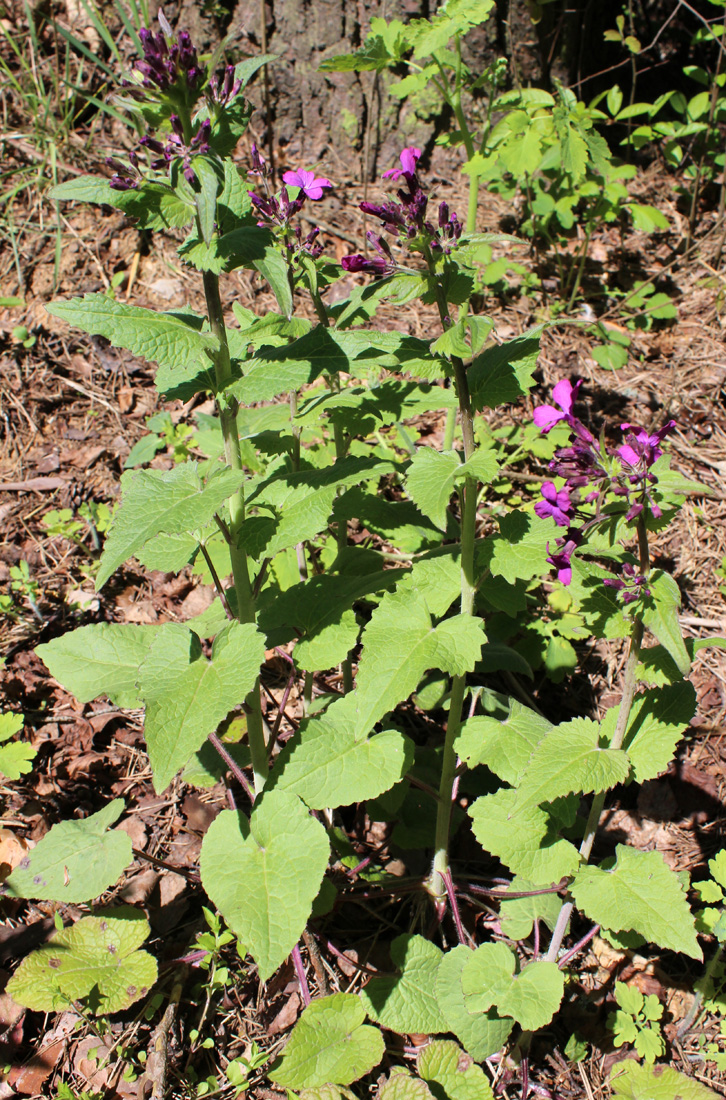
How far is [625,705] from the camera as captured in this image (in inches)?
85.3

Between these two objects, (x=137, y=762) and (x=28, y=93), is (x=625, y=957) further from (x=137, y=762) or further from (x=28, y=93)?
(x=28, y=93)

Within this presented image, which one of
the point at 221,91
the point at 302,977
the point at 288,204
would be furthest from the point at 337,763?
the point at 221,91

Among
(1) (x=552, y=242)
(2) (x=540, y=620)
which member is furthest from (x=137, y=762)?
(1) (x=552, y=242)

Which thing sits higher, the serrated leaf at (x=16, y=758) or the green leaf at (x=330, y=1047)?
the serrated leaf at (x=16, y=758)

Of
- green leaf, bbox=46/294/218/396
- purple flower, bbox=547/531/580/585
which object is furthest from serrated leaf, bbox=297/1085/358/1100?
green leaf, bbox=46/294/218/396

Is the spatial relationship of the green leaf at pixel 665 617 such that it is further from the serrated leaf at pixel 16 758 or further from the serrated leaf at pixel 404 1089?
the serrated leaf at pixel 16 758

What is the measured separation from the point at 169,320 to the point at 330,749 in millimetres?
1379

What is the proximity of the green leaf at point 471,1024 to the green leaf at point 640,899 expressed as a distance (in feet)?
1.59

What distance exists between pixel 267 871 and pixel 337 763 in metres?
0.37

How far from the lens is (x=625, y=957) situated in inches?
110

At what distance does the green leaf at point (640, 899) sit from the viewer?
1.96 metres

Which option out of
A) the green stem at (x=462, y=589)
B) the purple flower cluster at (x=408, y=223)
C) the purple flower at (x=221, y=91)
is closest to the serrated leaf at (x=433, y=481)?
the green stem at (x=462, y=589)

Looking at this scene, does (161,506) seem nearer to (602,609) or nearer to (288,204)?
(288,204)

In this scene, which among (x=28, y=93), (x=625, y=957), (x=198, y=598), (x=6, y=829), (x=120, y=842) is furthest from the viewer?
(x=28, y=93)
